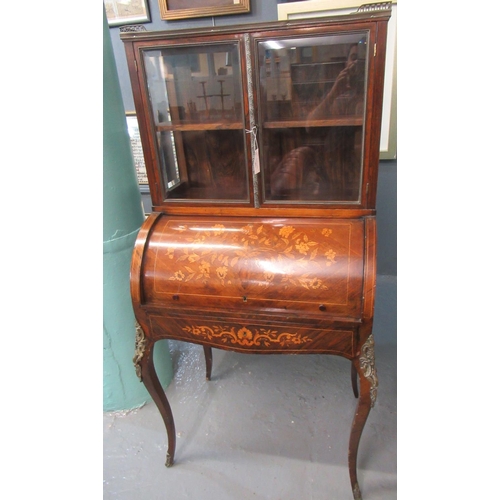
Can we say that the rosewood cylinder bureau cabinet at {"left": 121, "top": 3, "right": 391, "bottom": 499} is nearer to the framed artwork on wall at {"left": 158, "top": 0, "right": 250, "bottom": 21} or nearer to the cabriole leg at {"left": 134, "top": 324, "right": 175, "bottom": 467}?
the cabriole leg at {"left": 134, "top": 324, "right": 175, "bottom": 467}

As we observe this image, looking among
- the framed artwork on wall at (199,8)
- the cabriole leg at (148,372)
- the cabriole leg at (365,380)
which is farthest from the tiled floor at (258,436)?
the framed artwork on wall at (199,8)

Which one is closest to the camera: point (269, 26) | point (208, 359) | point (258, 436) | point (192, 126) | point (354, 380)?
point (269, 26)

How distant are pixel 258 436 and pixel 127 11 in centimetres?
227

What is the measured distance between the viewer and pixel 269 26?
3.76 ft

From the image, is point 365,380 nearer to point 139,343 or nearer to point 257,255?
point 257,255

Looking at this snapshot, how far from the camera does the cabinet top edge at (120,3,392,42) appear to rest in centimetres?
108

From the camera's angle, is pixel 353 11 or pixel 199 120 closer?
pixel 199 120

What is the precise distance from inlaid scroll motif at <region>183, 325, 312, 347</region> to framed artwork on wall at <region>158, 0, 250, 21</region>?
1545 mm

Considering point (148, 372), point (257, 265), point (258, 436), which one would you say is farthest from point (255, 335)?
point (258, 436)

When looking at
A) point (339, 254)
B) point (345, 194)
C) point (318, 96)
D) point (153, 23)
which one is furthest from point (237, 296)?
point (153, 23)

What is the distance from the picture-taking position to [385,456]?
160 cm

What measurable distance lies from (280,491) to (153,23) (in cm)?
233

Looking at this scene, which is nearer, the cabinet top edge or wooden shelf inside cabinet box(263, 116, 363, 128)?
the cabinet top edge

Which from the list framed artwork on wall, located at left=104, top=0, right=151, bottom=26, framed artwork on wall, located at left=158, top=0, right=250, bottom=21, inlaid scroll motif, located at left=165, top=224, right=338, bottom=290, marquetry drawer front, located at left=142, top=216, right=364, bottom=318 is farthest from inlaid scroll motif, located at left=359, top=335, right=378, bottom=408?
framed artwork on wall, located at left=104, top=0, right=151, bottom=26
